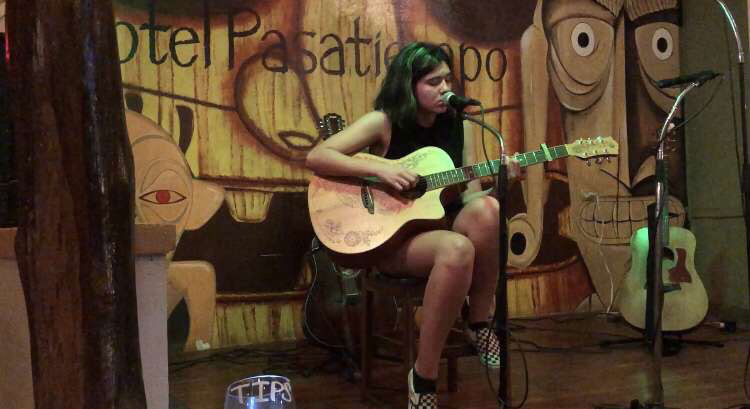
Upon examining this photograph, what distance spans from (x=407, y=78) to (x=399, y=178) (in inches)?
15.6

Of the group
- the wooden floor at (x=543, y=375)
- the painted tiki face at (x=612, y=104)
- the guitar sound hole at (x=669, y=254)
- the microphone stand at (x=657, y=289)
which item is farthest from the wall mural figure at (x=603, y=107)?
the microphone stand at (x=657, y=289)

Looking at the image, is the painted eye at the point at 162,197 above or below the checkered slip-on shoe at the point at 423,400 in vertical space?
above

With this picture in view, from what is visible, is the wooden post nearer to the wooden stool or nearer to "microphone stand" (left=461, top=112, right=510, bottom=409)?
"microphone stand" (left=461, top=112, right=510, bottom=409)

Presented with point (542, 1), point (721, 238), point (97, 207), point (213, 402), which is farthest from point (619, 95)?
point (97, 207)

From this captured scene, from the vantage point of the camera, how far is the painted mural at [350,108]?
317 cm

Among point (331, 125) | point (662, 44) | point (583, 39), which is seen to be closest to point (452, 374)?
point (331, 125)

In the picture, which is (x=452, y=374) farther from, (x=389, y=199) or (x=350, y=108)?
(x=350, y=108)

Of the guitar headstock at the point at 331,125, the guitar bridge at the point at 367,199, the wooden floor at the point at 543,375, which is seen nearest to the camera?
the guitar bridge at the point at 367,199

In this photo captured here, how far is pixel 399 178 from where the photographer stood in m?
2.11

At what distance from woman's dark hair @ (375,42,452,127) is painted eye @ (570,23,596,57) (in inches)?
84.6

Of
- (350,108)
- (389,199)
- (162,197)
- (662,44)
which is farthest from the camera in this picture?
(662,44)

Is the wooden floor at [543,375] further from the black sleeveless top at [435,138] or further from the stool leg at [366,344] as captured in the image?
the black sleeveless top at [435,138]

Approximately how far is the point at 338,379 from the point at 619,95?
9.04 ft

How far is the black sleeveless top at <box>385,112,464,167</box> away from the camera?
91.5 inches
